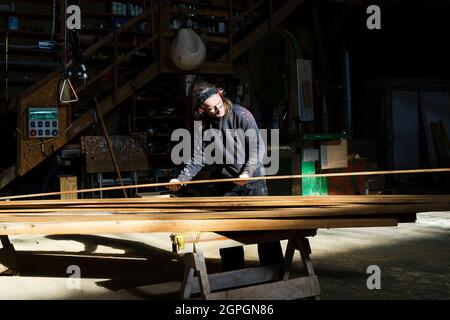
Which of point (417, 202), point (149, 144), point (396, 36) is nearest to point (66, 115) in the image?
point (149, 144)

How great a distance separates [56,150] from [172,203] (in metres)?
4.41

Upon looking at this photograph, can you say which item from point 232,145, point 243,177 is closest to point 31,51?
point 232,145

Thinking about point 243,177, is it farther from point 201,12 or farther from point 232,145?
point 201,12

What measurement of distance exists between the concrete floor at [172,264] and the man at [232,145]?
642 millimetres

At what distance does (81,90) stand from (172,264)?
12.5 feet

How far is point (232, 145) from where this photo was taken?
330cm

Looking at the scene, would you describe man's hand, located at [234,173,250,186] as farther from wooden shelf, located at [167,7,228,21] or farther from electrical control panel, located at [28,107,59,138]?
wooden shelf, located at [167,7,228,21]

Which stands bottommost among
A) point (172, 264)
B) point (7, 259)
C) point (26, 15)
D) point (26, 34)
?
point (172, 264)

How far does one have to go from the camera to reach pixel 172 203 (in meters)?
2.76

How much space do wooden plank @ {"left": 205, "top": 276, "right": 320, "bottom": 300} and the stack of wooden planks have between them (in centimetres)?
41

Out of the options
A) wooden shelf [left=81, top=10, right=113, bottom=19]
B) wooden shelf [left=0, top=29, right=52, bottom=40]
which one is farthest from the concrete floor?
wooden shelf [left=81, top=10, right=113, bottom=19]

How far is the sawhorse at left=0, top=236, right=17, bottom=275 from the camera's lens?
3.50 meters

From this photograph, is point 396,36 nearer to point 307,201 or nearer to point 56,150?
point 56,150
